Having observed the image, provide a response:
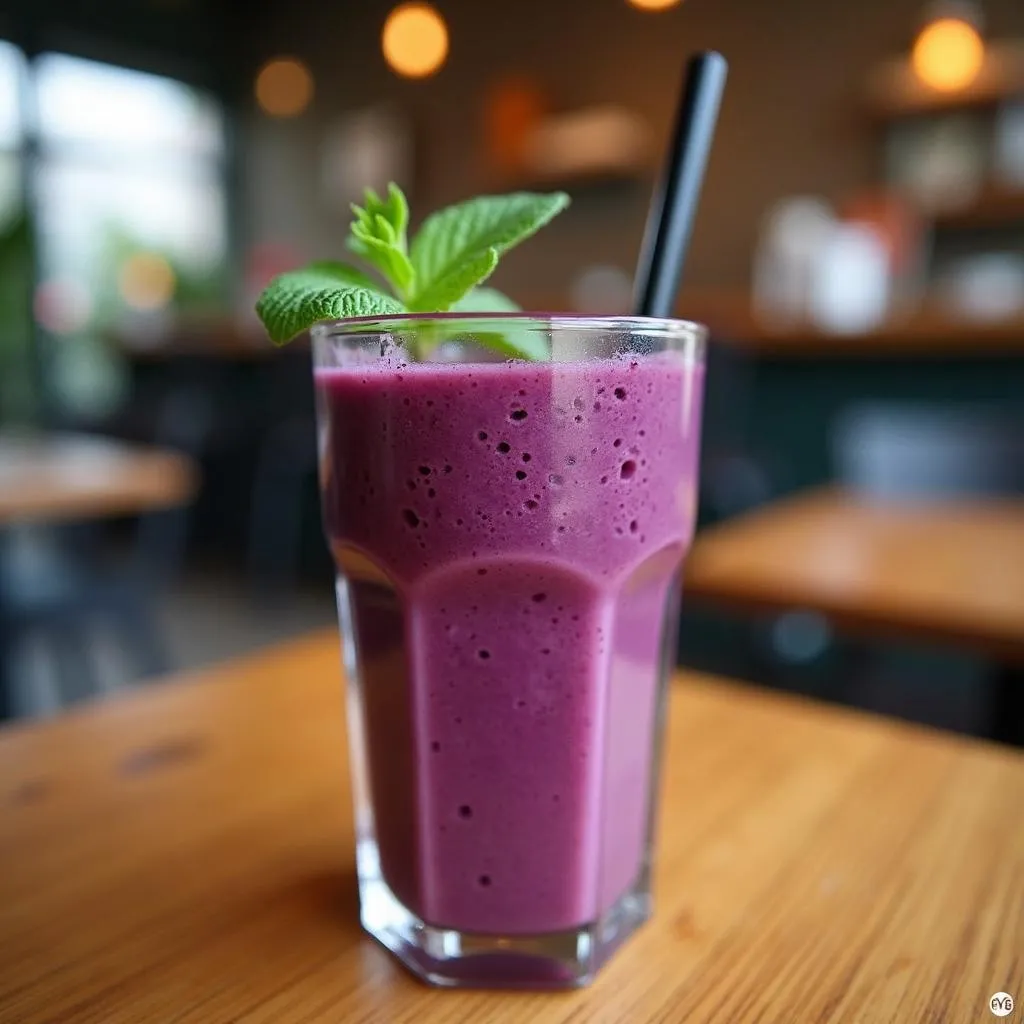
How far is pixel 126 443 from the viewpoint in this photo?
426cm

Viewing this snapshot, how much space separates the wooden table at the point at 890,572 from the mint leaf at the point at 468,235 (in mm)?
609

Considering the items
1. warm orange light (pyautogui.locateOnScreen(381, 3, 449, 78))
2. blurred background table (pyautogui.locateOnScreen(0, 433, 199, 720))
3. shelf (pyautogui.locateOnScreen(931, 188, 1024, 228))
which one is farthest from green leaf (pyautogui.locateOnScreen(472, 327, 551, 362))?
shelf (pyautogui.locateOnScreen(931, 188, 1024, 228))

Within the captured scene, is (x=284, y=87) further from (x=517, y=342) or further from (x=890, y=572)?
(x=517, y=342)

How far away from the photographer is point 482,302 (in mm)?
506

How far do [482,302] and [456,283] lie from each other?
0.08 meters

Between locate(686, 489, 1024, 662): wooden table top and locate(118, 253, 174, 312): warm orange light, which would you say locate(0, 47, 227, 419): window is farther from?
locate(686, 489, 1024, 662): wooden table top

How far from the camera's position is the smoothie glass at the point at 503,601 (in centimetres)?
40

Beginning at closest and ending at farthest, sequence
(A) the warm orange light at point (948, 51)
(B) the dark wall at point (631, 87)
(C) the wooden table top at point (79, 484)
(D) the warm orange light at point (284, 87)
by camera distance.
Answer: (C) the wooden table top at point (79, 484) → (A) the warm orange light at point (948, 51) → (B) the dark wall at point (631, 87) → (D) the warm orange light at point (284, 87)

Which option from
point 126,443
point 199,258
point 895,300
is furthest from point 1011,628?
point 199,258

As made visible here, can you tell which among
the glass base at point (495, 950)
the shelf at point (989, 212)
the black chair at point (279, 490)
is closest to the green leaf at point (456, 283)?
the glass base at point (495, 950)

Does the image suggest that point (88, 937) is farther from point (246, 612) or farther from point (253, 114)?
point (253, 114)

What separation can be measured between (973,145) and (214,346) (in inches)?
144

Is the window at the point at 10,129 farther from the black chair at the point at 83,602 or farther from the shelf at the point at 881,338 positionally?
the shelf at the point at 881,338

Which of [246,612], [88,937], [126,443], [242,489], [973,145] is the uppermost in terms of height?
[973,145]
